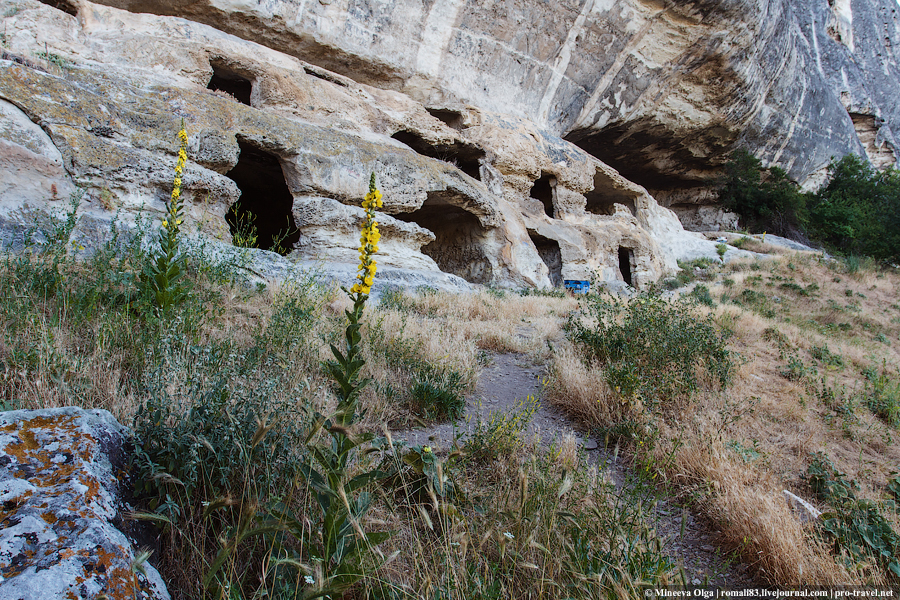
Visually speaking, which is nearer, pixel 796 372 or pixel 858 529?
pixel 858 529

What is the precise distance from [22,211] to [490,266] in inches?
399

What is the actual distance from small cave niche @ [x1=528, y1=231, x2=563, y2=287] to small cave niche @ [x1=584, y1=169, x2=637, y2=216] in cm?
486

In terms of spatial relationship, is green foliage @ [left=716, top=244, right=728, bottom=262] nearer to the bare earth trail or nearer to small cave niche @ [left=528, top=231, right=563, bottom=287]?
small cave niche @ [left=528, top=231, right=563, bottom=287]

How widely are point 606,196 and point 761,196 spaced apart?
38.5 feet

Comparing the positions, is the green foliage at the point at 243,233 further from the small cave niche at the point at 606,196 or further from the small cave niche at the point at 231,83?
the small cave niche at the point at 606,196

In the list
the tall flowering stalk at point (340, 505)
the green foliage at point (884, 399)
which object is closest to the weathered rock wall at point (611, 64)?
the green foliage at point (884, 399)

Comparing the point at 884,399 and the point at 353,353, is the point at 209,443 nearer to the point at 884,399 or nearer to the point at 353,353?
the point at 353,353

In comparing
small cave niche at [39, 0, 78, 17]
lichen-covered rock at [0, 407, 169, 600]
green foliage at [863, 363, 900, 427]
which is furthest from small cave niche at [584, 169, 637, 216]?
lichen-covered rock at [0, 407, 169, 600]

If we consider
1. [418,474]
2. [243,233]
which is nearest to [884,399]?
[418,474]

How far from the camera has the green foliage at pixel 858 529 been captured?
71.1 inches

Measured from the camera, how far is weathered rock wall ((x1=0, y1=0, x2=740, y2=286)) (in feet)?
21.5

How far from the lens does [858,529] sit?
6.28ft

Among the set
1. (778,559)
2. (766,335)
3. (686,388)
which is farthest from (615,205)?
(778,559)

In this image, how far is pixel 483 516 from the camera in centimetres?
180
